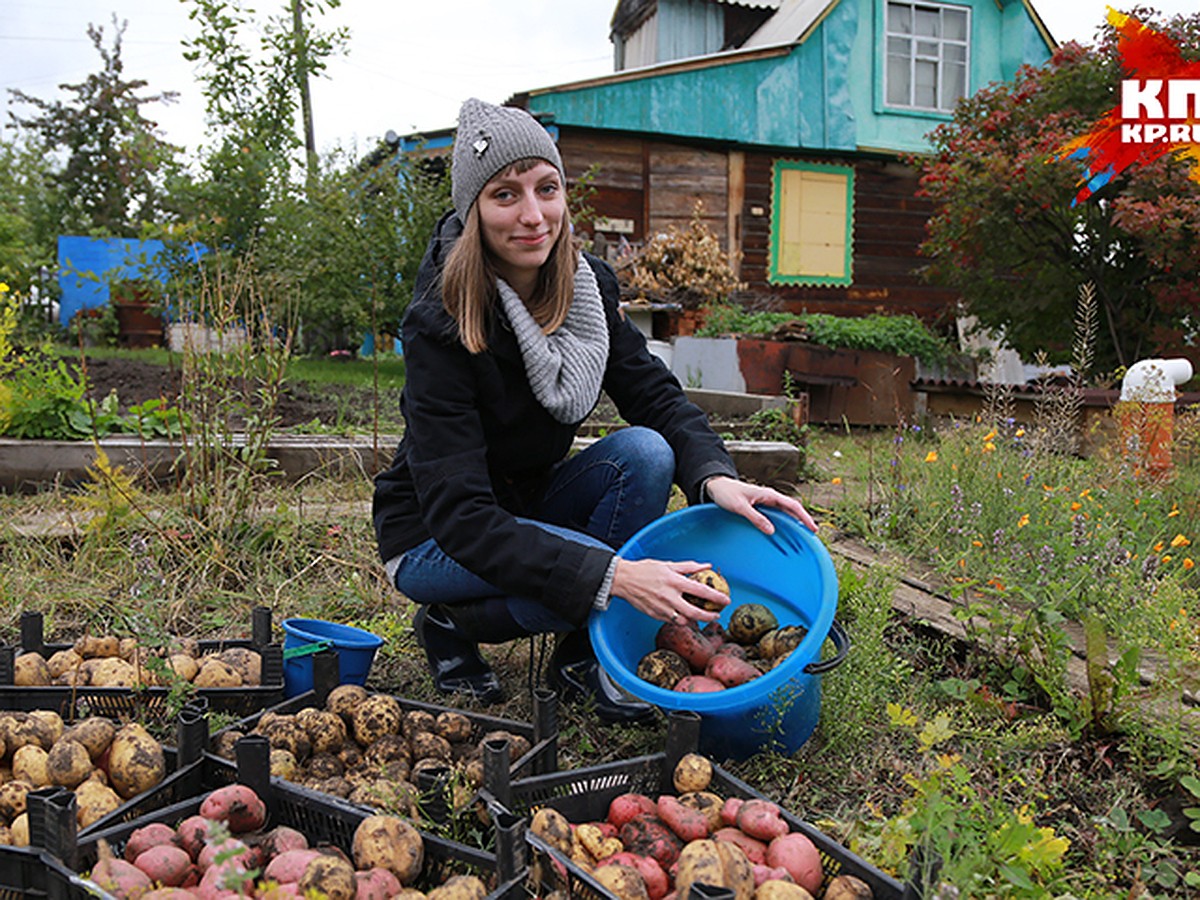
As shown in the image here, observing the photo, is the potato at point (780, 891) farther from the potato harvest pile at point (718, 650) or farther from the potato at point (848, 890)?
the potato harvest pile at point (718, 650)

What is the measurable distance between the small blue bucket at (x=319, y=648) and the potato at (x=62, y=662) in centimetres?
49

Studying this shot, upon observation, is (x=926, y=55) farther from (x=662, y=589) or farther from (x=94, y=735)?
(x=94, y=735)

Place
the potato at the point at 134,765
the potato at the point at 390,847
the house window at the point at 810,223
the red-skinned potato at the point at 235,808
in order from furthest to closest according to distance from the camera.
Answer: the house window at the point at 810,223
the potato at the point at 134,765
the red-skinned potato at the point at 235,808
the potato at the point at 390,847

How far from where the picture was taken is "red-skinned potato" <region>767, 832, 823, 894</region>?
151cm

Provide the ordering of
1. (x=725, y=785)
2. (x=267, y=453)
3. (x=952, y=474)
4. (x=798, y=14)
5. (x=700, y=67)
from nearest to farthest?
(x=725, y=785) < (x=952, y=474) < (x=267, y=453) < (x=700, y=67) < (x=798, y=14)

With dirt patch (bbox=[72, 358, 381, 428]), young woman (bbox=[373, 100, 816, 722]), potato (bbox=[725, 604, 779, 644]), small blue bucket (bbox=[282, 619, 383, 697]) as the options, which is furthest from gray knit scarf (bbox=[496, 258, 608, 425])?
dirt patch (bbox=[72, 358, 381, 428])

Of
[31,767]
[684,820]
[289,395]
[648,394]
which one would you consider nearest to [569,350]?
[648,394]

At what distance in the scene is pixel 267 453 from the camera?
4371 millimetres

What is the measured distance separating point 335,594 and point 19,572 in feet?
3.51

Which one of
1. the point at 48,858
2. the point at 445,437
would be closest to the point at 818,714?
the point at 445,437

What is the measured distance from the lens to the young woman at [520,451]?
2061 mm

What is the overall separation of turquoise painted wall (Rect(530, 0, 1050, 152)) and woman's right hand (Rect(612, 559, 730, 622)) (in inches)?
399

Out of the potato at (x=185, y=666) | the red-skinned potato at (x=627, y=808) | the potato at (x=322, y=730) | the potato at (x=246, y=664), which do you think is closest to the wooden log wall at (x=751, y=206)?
the potato at (x=246, y=664)

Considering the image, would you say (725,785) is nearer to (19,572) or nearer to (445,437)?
(445,437)
